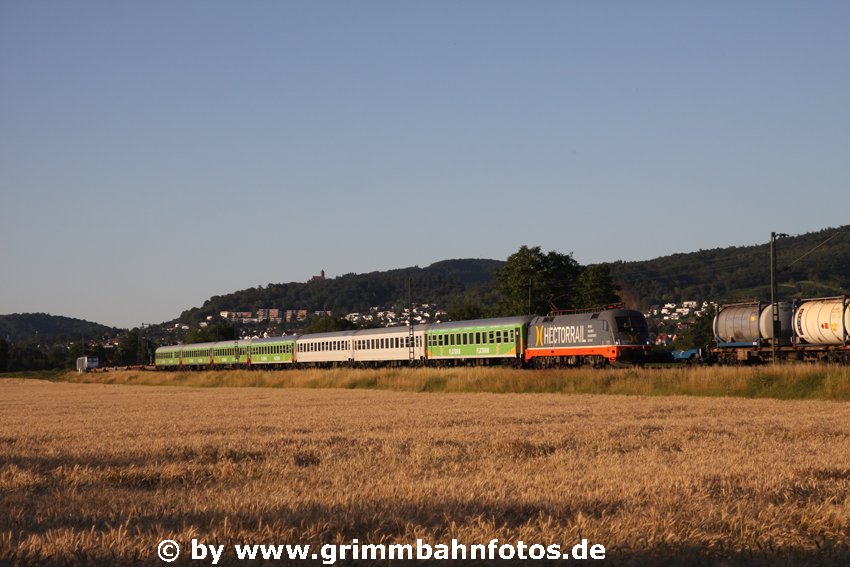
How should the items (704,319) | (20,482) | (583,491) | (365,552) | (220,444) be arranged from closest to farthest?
(365,552) < (583,491) < (20,482) < (220,444) < (704,319)

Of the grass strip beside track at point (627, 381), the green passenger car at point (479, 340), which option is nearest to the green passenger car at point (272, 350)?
the green passenger car at point (479, 340)

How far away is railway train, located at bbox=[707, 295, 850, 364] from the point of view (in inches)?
1929

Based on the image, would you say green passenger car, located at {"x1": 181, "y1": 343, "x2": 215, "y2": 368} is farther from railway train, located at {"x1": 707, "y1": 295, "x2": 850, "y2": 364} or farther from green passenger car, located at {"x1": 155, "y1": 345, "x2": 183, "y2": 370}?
railway train, located at {"x1": 707, "y1": 295, "x2": 850, "y2": 364}

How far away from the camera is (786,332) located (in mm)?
53562

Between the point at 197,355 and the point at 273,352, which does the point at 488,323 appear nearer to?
the point at 273,352

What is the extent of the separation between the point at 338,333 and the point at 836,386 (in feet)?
180

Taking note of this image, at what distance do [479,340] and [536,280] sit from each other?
48.8 meters

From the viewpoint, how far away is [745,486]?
10.2 metres

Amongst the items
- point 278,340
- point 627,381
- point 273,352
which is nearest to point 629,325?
point 627,381

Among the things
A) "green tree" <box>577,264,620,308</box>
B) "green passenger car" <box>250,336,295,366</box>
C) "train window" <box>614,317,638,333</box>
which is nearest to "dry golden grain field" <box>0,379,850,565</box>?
"train window" <box>614,317,638,333</box>

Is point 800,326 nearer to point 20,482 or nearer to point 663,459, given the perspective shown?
point 663,459

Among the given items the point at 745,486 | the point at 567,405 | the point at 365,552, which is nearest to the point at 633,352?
the point at 567,405

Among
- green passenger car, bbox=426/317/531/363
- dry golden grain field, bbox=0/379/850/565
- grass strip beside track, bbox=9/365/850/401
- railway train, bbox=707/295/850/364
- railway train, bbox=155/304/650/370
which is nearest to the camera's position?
dry golden grain field, bbox=0/379/850/565

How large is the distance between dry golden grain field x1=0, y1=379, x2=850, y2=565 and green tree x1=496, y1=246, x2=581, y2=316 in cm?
8976
